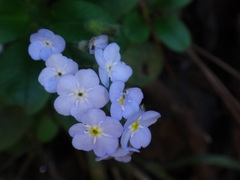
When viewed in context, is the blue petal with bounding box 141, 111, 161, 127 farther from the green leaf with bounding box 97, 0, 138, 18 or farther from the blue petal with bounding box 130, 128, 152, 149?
the green leaf with bounding box 97, 0, 138, 18

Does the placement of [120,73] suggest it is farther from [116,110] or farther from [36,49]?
[36,49]

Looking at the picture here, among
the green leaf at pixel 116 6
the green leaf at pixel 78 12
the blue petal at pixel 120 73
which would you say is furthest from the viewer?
the green leaf at pixel 116 6

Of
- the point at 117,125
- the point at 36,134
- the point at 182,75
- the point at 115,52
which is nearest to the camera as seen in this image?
the point at 117,125

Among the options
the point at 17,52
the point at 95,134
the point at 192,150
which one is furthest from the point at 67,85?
the point at 192,150

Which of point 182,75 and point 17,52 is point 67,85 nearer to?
point 17,52

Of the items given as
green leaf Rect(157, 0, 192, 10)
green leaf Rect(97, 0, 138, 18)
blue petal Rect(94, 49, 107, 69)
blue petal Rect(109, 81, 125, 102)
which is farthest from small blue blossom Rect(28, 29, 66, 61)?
green leaf Rect(157, 0, 192, 10)

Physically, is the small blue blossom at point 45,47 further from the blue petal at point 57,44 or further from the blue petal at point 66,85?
the blue petal at point 66,85

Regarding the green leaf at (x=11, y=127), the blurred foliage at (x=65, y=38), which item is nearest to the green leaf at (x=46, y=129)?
the blurred foliage at (x=65, y=38)
